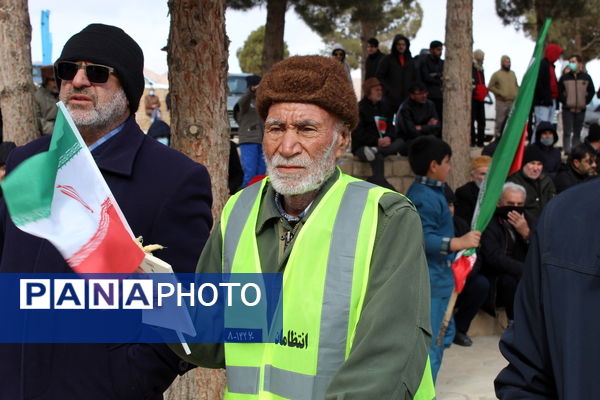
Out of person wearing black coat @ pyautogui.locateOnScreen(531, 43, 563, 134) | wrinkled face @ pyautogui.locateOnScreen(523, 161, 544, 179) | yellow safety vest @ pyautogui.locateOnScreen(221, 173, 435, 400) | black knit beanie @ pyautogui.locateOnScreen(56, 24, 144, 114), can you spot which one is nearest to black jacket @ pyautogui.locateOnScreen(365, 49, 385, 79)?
person wearing black coat @ pyautogui.locateOnScreen(531, 43, 563, 134)

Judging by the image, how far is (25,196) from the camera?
2154 mm

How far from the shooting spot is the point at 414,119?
11.3 m

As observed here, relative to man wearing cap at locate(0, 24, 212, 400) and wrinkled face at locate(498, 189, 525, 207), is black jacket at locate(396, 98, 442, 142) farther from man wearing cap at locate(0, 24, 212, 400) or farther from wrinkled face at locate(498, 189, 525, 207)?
man wearing cap at locate(0, 24, 212, 400)

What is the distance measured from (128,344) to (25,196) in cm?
77

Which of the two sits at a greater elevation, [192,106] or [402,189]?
[192,106]

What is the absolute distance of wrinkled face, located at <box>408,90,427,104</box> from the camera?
1112 cm

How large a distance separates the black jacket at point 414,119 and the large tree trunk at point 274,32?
394cm

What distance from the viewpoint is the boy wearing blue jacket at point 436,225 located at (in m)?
5.67

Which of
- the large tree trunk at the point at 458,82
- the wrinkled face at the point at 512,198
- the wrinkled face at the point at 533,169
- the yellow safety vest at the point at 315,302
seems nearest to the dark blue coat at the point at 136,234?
the yellow safety vest at the point at 315,302

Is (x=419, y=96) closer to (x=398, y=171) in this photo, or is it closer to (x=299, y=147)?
(x=398, y=171)

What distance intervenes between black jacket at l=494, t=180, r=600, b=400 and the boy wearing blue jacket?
3637 mm

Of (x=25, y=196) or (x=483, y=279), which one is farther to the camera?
(x=483, y=279)

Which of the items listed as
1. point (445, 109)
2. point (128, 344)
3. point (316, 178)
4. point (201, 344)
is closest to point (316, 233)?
point (316, 178)

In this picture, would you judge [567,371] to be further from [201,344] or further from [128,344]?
[128,344]
